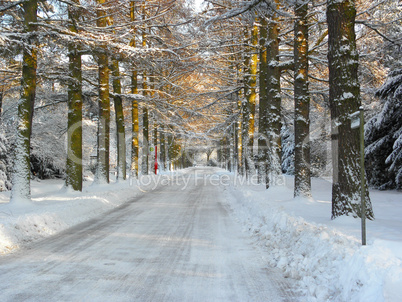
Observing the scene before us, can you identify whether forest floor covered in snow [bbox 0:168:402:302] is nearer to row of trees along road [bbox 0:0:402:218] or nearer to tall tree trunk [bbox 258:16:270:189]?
row of trees along road [bbox 0:0:402:218]

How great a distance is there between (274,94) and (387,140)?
533cm

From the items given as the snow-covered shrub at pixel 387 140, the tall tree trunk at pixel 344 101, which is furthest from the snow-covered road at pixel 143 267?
the snow-covered shrub at pixel 387 140

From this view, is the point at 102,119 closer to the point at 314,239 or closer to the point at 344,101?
the point at 344,101

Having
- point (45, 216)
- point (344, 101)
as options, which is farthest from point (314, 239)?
point (45, 216)

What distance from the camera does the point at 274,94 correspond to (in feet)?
43.9

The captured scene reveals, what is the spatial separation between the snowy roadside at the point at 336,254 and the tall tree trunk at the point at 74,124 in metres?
7.82

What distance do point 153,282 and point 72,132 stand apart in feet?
31.5

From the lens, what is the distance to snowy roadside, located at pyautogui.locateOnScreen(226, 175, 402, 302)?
3.29 meters

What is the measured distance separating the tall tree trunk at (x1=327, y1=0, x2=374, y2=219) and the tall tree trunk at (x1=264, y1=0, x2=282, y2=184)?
19.9ft

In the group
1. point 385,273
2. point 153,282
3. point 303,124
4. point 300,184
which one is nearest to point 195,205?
point 300,184

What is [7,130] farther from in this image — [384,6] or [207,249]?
[384,6]

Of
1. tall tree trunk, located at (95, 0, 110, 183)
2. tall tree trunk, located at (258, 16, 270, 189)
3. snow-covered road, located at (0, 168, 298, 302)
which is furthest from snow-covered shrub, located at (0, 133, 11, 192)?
tall tree trunk, located at (258, 16, 270, 189)

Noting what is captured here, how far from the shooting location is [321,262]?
14.2 feet

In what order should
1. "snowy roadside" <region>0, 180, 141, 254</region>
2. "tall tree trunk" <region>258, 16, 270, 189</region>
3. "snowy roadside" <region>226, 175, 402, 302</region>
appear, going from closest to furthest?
"snowy roadside" <region>226, 175, 402, 302</region> → "snowy roadside" <region>0, 180, 141, 254</region> → "tall tree trunk" <region>258, 16, 270, 189</region>
